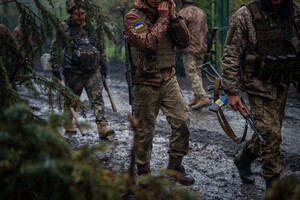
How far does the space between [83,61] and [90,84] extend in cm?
41

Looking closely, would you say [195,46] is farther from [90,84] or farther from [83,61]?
[83,61]

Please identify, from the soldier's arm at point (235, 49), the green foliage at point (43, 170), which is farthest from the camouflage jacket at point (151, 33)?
the green foliage at point (43, 170)

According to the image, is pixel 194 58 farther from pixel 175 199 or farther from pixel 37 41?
pixel 175 199

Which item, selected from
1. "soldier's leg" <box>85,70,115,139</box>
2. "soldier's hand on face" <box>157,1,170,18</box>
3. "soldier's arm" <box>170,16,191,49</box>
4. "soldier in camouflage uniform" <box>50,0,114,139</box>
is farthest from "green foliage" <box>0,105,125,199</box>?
"soldier's leg" <box>85,70,115,139</box>

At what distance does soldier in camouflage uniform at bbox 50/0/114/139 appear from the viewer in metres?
6.76

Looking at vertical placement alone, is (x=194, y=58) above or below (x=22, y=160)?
below

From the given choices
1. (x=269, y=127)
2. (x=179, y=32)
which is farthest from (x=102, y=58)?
(x=269, y=127)

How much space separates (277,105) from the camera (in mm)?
4254

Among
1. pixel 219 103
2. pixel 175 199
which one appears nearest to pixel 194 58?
pixel 219 103

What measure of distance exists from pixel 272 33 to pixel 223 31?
8.52 meters

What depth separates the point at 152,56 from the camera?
15.2ft

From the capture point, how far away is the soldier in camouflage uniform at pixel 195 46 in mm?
9453

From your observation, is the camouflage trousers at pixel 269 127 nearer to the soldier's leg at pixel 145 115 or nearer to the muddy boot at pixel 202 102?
the soldier's leg at pixel 145 115

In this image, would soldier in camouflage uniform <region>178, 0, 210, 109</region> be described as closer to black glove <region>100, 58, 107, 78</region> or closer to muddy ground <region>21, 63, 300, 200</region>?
muddy ground <region>21, 63, 300, 200</region>
